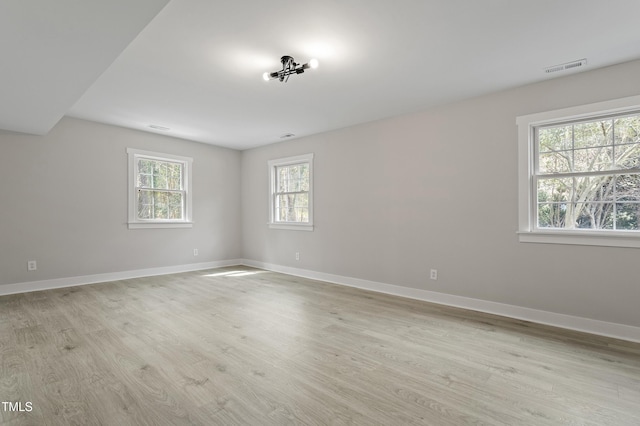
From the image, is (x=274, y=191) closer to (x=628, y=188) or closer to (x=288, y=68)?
(x=288, y=68)

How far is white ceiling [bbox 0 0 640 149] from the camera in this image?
2.12 m

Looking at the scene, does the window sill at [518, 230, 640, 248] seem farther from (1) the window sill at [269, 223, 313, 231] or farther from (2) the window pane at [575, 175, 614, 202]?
(1) the window sill at [269, 223, 313, 231]

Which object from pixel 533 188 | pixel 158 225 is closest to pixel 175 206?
pixel 158 225

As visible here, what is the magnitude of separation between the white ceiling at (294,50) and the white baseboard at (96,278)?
2184 mm

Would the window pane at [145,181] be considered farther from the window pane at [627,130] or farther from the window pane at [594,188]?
the window pane at [627,130]

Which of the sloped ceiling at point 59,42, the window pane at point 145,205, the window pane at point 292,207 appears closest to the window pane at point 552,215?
the window pane at point 292,207

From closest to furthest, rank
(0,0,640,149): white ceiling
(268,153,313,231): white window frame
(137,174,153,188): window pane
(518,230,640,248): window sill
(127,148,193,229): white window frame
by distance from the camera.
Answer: (0,0,640,149): white ceiling → (518,230,640,248): window sill → (127,148,193,229): white window frame → (137,174,153,188): window pane → (268,153,313,231): white window frame

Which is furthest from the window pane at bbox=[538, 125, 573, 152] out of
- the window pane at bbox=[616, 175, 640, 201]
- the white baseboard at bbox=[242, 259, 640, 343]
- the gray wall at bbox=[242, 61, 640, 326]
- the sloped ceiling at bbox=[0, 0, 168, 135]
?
the sloped ceiling at bbox=[0, 0, 168, 135]

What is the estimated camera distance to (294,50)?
2766mm

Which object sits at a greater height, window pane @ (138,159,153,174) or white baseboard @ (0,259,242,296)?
window pane @ (138,159,153,174)

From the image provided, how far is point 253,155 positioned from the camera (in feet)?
22.0

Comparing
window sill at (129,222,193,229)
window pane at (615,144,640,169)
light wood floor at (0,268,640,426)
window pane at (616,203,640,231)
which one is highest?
window pane at (615,144,640,169)

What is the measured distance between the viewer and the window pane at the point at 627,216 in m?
2.91

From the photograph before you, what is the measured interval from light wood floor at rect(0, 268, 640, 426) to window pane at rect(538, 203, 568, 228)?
109 cm
